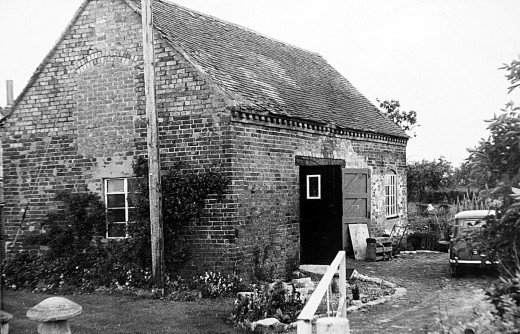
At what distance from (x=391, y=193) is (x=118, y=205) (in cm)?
1172

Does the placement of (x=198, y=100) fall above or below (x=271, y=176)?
above

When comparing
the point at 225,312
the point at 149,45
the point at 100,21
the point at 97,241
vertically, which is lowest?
the point at 225,312

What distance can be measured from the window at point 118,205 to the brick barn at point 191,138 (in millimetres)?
39

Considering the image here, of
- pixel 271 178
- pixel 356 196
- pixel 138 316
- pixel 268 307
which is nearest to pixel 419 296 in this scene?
pixel 356 196

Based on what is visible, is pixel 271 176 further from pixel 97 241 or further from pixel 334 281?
pixel 97 241

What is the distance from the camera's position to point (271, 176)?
14.4m

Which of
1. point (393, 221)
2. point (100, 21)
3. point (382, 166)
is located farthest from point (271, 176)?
point (393, 221)

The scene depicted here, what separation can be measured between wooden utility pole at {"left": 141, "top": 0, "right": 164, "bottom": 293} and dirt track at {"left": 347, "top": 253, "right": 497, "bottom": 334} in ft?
13.6

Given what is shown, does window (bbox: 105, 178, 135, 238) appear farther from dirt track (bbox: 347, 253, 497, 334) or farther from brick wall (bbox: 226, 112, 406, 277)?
dirt track (bbox: 347, 253, 497, 334)

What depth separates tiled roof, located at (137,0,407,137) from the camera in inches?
566

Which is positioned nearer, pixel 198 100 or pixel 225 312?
pixel 225 312

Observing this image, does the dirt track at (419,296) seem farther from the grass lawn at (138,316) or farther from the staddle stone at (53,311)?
the staddle stone at (53,311)

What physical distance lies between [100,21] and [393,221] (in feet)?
43.4

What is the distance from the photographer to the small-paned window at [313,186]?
15.4 metres
